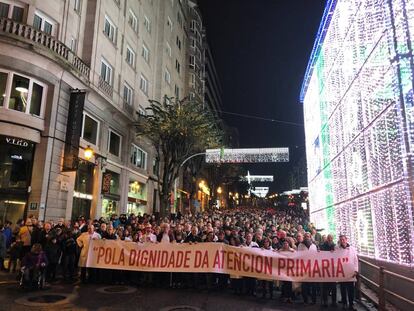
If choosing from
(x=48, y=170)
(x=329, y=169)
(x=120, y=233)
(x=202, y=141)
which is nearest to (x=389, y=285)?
(x=120, y=233)

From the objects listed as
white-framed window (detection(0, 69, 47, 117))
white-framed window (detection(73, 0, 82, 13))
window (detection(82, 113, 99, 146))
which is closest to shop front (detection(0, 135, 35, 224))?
white-framed window (detection(0, 69, 47, 117))

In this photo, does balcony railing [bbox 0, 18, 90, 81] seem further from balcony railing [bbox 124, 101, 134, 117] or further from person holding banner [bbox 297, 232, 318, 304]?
person holding banner [bbox 297, 232, 318, 304]

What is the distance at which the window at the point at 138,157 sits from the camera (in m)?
30.5

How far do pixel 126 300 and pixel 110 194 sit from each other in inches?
657

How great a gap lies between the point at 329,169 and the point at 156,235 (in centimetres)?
1005

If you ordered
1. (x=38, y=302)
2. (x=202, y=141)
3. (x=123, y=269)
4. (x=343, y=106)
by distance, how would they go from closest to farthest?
(x=38, y=302), (x=123, y=269), (x=343, y=106), (x=202, y=141)

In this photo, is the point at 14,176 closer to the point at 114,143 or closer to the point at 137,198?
the point at 114,143

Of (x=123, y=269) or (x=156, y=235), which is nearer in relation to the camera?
(x=123, y=269)

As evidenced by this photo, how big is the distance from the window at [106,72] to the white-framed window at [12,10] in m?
7.05

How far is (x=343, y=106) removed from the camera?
14.7 meters

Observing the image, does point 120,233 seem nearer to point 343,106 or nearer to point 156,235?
point 156,235

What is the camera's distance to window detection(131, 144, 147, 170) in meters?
30.5

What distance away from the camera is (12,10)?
17.6 m

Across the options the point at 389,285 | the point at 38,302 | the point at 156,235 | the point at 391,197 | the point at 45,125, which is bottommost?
the point at 38,302
